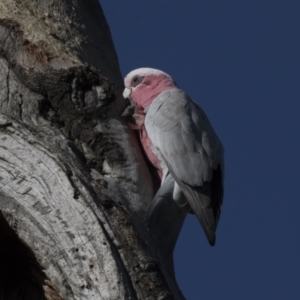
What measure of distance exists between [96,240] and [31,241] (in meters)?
0.28

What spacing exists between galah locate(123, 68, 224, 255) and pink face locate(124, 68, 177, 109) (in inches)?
0.8

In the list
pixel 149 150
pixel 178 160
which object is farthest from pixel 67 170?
pixel 178 160

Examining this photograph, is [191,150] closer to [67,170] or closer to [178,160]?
[178,160]

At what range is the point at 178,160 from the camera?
4.02 meters

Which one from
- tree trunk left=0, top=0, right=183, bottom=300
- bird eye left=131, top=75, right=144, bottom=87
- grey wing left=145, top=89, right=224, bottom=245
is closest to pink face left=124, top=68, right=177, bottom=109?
bird eye left=131, top=75, right=144, bottom=87

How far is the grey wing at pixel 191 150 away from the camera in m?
3.79

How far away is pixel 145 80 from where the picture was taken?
16.3ft

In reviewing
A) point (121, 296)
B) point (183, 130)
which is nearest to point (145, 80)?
point (183, 130)

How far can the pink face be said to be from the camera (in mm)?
4773

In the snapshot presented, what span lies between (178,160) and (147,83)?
A: 102cm

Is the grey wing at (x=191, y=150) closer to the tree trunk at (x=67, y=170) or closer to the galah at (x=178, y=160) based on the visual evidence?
the galah at (x=178, y=160)

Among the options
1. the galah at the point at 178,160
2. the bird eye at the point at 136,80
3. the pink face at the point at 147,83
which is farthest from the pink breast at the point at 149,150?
the bird eye at the point at 136,80

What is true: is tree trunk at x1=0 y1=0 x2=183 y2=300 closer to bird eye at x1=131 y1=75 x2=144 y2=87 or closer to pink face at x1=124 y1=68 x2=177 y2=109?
pink face at x1=124 y1=68 x2=177 y2=109

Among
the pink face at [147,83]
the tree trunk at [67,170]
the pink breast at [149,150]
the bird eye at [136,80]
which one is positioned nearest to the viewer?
the tree trunk at [67,170]
